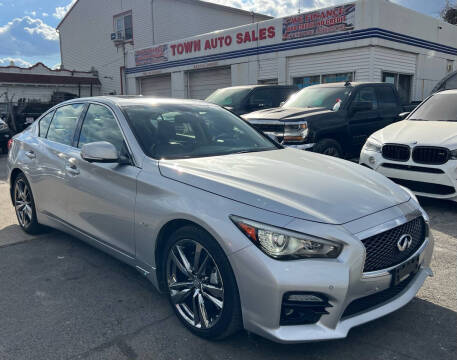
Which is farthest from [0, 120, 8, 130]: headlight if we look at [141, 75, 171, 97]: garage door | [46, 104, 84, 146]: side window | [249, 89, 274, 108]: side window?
[141, 75, 171, 97]: garage door

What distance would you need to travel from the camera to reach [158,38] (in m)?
26.8

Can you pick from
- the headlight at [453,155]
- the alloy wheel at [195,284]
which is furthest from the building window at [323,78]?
the alloy wheel at [195,284]

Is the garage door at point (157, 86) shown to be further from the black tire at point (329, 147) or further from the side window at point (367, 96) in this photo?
the black tire at point (329, 147)

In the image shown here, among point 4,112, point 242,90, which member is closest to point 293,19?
point 242,90

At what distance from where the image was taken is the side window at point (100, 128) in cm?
351


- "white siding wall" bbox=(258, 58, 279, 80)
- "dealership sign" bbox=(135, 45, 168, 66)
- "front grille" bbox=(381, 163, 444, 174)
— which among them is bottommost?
"front grille" bbox=(381, 163, 444, 174)

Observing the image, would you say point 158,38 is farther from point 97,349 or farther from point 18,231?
point 97,349

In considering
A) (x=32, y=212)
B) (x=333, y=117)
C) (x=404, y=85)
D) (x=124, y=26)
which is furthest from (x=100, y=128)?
(x=124, y=26)

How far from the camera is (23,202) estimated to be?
4.91m

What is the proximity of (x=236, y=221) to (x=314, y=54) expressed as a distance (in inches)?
569

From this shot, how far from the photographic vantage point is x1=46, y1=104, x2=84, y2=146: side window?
4.14 metres

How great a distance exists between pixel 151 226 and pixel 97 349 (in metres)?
0.84

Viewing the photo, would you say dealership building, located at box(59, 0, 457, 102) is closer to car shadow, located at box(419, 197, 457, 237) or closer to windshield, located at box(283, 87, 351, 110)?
windshield, located at box(283, 87, 351, 110)

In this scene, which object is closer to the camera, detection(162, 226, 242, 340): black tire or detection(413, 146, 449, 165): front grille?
detection(162, 226, 242, 340): black tire
